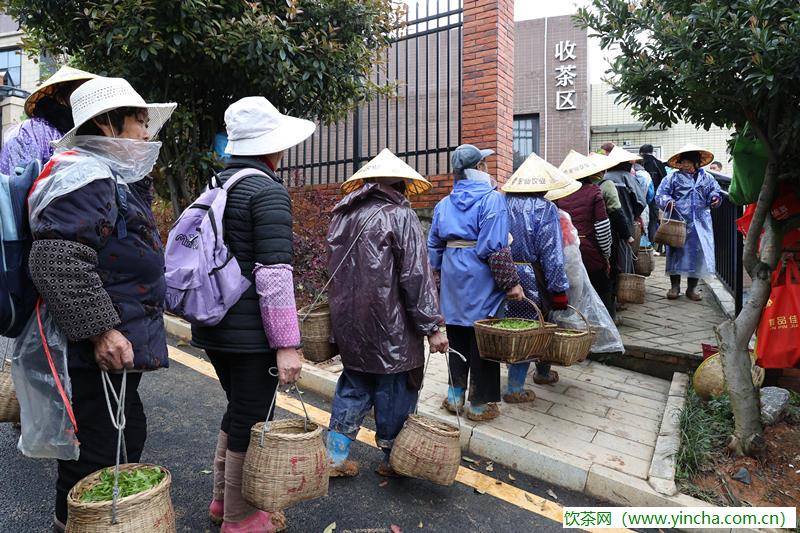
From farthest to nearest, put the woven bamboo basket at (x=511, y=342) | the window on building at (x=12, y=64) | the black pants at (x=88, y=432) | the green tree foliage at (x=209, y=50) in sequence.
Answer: the window on building at (x=12, y=64) < the green tree foliage at (x=209, y=50) < the woven bamboo basket at (x=511, y=342) < the black pants at (x=88, y=432)

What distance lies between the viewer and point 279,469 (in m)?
2.21

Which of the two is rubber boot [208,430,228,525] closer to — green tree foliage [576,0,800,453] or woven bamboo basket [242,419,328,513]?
woven bamboo basket [242,419,328,513]

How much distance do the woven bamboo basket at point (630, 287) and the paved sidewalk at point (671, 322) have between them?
331mm

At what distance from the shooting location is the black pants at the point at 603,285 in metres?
5.46

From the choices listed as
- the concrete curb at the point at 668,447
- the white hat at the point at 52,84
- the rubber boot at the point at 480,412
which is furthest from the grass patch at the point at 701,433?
the white hat at the point at 52,84

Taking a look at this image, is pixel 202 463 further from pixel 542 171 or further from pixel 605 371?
pixel 605 371

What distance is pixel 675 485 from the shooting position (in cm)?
302

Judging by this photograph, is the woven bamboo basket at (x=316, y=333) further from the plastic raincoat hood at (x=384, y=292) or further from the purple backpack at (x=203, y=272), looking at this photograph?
the purple backpack at (x=203, y=272)

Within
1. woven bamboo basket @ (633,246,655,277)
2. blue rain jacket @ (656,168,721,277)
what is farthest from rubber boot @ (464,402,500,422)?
blue rain jacket @ (656,168,721,277)

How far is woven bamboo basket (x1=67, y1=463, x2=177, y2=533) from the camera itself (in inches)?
64.7

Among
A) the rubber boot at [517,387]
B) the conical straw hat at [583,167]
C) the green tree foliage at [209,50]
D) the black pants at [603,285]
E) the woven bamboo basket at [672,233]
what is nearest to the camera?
the rubber boot at [517,387]

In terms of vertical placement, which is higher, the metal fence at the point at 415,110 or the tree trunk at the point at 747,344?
the metal fence at the point at 415,110

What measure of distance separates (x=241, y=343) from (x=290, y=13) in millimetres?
4339

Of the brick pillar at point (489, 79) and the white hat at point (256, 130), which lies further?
the brick pillar at point (489, 79)
